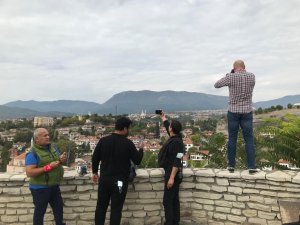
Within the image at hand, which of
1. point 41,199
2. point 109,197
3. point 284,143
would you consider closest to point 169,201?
point 109,197

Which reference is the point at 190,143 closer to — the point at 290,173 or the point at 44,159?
the point at 290,173

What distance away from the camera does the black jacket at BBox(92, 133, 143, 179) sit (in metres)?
4.65

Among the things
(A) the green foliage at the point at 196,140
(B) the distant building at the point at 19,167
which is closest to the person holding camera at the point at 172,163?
(B) the distant building at the point at 19,167

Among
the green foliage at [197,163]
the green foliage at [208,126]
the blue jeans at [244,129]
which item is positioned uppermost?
the blue jeans at [244,129]

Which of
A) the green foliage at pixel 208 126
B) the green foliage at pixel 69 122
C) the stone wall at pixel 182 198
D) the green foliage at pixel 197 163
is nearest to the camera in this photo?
the stone wall at pixel 182 198

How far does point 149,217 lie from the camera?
218 inches

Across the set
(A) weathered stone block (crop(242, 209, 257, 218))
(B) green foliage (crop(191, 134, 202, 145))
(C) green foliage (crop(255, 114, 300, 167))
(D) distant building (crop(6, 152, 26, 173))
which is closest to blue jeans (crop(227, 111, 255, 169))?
(A) weathered stone block (crop(242, 209, 257, 218))

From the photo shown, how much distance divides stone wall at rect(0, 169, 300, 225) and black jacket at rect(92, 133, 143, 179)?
2.55 feet

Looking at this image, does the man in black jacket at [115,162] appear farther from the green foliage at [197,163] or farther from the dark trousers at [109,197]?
the green foliage at [197,163]

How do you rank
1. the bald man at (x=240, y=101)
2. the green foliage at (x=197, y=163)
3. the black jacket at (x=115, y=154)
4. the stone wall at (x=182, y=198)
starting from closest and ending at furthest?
the black jacket at (x=115, y=154) → the stone wall at (x=182, y=198) → the bald man at (x=240, y=101) → the green foliage at (x=197, y=163)

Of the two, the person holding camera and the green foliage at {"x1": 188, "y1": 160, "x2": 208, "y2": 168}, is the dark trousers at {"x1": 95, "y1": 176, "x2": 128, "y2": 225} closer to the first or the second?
the person holding camera

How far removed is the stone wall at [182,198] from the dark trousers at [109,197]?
0.64m

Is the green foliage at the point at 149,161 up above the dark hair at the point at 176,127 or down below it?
below

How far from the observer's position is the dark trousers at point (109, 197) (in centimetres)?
469
